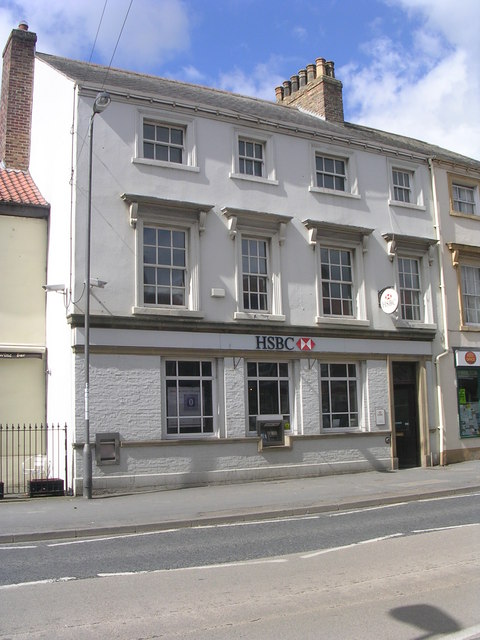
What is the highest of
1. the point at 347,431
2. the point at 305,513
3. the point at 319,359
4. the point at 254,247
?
the point at 254,247

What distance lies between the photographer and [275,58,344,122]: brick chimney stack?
22.5 meters

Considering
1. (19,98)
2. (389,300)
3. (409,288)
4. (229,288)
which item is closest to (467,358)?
(409,288)

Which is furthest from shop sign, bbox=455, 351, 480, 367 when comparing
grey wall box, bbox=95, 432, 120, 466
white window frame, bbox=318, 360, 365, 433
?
grey wall box, bbox=95, 432, 120, 466

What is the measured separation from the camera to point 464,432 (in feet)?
66.3

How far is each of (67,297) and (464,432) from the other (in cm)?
1279

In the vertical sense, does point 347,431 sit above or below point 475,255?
below

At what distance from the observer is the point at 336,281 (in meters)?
18.7

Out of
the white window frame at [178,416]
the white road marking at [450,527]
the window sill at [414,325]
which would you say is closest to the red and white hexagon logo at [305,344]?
the white window frame at [178,416]

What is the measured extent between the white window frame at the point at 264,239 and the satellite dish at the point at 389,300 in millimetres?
3335

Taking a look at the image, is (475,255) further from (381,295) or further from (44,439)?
(44,439)

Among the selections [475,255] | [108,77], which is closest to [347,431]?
[475,255]

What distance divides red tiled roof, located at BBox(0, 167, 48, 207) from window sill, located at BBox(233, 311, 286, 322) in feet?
19.6

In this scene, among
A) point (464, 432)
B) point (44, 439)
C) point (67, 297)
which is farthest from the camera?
point (464, 432)

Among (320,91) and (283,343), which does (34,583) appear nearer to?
(283,343)
